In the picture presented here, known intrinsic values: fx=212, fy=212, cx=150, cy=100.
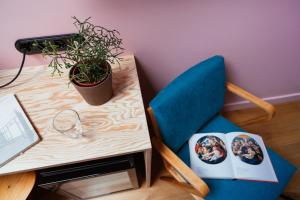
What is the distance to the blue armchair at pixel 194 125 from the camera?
900 millimetres

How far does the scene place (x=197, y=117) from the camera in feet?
3.60

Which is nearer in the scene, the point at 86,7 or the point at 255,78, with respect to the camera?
the point at 86,7

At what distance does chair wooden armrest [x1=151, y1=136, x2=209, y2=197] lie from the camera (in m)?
0.86

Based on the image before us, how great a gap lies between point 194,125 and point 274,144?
2.74 feet

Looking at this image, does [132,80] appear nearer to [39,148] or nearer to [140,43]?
[140,43]

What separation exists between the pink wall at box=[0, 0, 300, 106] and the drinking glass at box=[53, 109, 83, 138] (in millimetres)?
365

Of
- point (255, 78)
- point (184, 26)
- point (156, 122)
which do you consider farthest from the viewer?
point (255, 78)

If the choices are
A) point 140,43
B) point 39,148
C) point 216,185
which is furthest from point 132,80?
point 216,185

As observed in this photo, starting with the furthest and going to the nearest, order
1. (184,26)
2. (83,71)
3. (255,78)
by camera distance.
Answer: (255,78) < (184,26) < (83,71)

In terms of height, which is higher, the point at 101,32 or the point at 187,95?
the point at 101,32

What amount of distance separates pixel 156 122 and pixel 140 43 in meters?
0.41

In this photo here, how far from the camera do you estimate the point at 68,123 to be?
0.86 m

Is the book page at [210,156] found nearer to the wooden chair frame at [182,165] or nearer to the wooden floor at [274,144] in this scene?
the wooden chair frame at [182,165]

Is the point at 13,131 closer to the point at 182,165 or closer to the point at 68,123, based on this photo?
the point at 68,123
